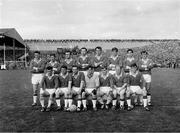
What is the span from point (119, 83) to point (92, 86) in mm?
813

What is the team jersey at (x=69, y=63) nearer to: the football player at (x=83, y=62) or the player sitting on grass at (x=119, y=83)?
the football player at (x=83, y=62)

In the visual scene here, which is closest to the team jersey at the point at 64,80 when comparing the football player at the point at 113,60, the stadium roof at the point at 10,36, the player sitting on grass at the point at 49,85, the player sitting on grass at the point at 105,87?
the player sitting on grass at the point at 49,85

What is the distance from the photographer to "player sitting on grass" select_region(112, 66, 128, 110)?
740 centimetres

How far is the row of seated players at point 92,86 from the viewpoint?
7254 mm

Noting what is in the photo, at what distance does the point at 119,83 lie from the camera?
24.7 feet

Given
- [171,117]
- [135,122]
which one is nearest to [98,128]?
[135,122]

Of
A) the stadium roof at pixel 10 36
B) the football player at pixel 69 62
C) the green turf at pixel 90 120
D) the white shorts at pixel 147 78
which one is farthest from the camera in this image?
the stadium roof at pixel 10 36

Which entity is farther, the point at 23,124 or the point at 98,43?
the point at 98,43

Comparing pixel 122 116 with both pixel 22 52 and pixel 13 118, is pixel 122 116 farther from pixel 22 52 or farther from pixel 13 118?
pixel 22 52

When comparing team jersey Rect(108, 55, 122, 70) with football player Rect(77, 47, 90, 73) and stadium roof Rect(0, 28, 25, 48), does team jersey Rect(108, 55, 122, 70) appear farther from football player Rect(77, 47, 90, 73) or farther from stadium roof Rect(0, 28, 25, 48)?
stadium roof Rect(0, 28, 25, 48)

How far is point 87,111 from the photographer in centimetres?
712

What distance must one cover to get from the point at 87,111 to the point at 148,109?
175 centimetres

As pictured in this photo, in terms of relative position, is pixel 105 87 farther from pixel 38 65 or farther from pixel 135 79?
pixel 38 65

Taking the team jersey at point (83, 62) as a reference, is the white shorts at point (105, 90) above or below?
below
